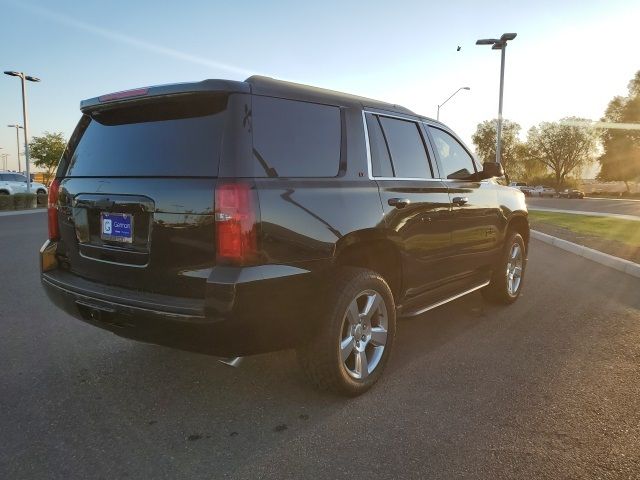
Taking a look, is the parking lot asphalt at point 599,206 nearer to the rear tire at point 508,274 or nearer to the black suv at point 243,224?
the rear tire at point 508,274

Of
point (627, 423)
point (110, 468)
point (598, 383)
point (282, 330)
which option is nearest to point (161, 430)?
point (110, 468)

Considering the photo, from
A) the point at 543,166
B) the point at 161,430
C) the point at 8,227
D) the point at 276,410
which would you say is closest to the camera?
the point at 161,430

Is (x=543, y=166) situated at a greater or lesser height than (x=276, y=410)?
greater

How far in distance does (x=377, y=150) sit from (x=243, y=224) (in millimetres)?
1426

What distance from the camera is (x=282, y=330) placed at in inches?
106

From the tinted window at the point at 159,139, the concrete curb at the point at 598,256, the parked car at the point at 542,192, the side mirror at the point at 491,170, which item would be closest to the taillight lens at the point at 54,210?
the tinted window at the point at 159,139

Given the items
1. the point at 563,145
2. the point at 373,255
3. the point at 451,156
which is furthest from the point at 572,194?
the point at 373,255

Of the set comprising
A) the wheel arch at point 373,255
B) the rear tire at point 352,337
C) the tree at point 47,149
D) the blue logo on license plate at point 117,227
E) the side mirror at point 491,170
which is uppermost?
the tree at point 47,149

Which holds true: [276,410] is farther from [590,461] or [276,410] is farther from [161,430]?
[590,461]

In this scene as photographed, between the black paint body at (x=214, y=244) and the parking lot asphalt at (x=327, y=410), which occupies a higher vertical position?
the black paint body at (x=214, y=244)

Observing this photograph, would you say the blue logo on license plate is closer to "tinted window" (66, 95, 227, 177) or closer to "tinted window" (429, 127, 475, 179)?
"tinted window" (66, 95, 227, 177)

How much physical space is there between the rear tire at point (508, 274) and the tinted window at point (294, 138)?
2.87 metres

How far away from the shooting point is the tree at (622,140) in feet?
183

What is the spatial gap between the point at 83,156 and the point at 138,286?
109 centimetres
